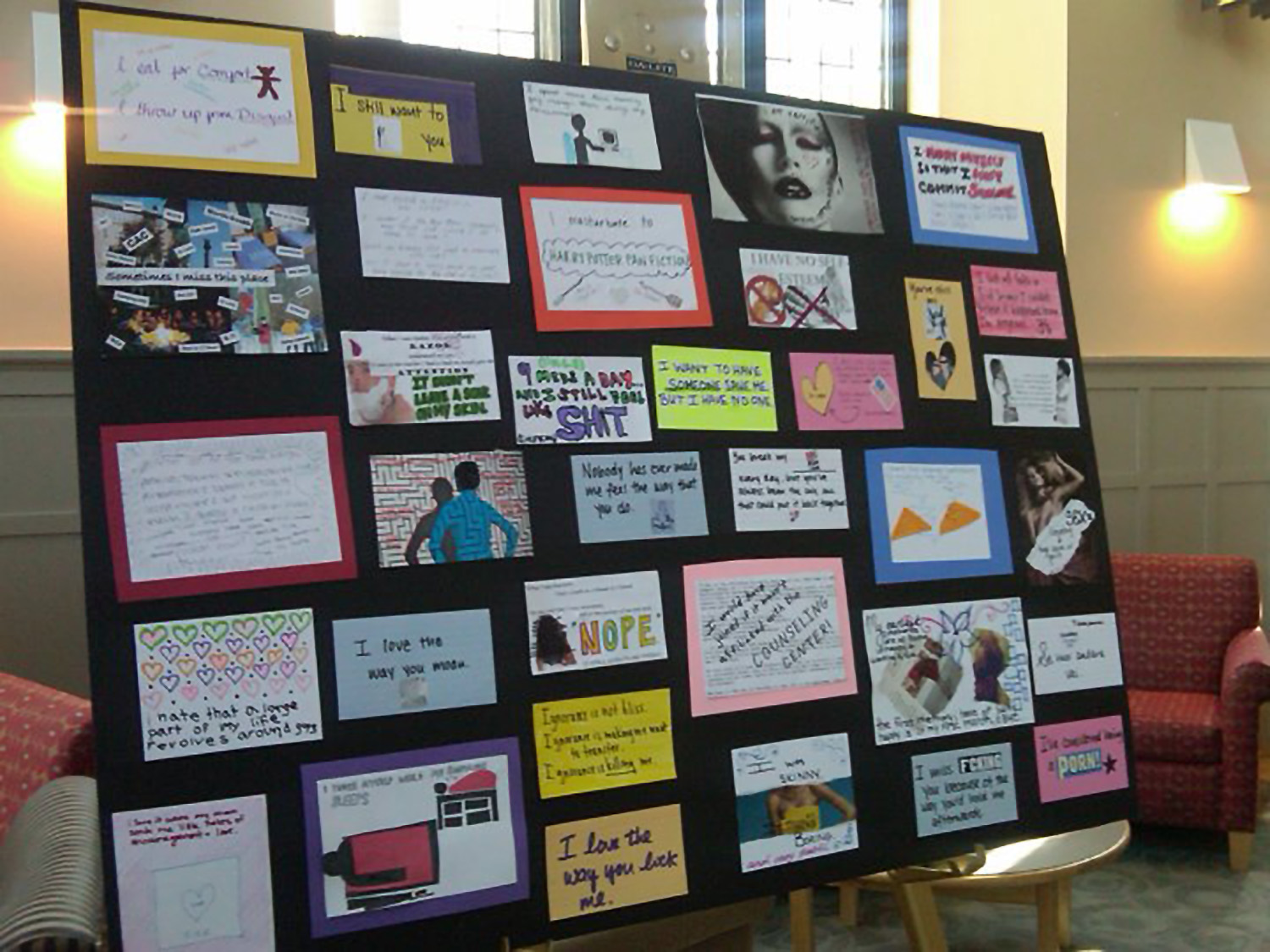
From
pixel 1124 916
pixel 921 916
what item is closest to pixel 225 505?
pixel 921 916

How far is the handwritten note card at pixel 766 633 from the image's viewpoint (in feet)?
4.64

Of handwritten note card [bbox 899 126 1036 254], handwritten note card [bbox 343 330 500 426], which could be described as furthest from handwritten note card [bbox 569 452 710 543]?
handwritten note card [bbox 899 126 1036 254]

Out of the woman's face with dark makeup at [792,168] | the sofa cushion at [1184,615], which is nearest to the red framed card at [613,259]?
the woman's face with dark makeup at [792,168]

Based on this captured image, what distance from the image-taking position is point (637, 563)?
4.57ft

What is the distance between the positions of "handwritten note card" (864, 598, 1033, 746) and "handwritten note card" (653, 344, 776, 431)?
0.29 metres

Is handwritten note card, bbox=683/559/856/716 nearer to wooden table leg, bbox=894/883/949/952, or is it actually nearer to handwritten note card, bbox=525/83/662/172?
wooden table leg, bbox=894/883/949/952

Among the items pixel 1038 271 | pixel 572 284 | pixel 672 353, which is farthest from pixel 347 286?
pixel 1038 271

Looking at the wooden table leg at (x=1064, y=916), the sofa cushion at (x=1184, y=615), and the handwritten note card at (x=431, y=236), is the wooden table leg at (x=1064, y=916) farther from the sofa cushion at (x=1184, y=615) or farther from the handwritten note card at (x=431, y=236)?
the handwritten note card at (x=431, y=236)

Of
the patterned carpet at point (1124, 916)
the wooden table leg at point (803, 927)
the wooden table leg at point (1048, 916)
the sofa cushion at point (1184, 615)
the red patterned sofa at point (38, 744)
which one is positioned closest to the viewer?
the red patterned sofa at point (38, 744)

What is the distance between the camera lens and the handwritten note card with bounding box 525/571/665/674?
4.37 ft

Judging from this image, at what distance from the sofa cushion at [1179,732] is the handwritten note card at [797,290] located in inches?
106

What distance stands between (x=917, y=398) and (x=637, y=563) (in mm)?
471

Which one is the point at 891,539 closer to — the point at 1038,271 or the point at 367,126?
the point at 1038,271

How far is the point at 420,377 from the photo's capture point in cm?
131
